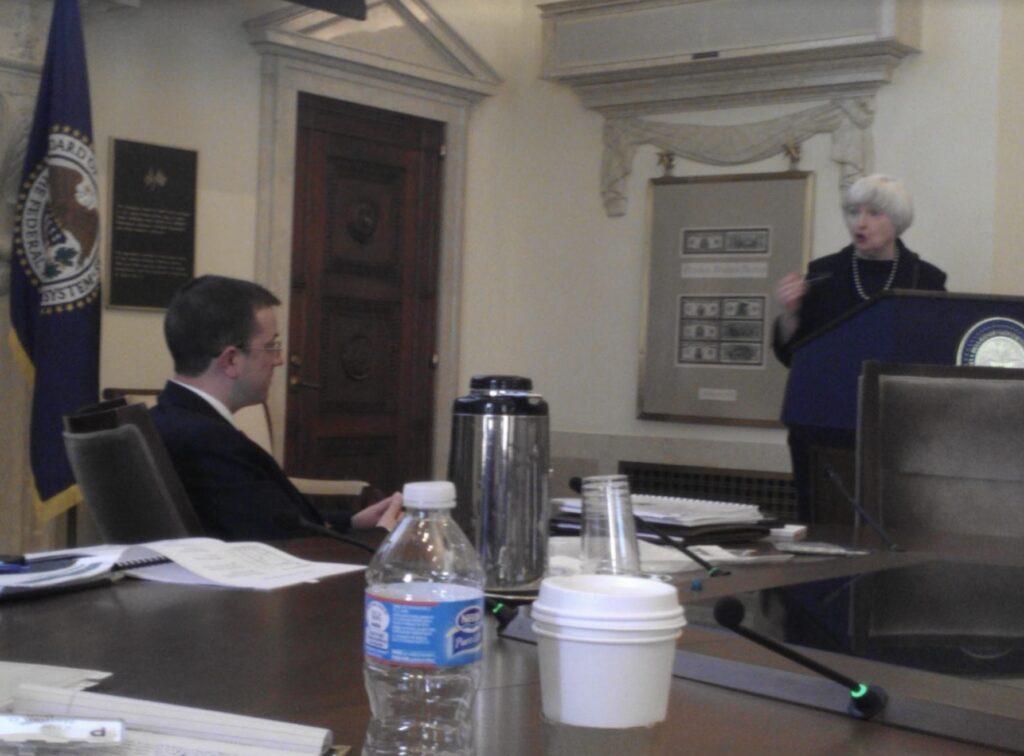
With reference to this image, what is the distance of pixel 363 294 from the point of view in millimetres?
6316

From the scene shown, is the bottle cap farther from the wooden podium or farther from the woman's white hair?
the woman's white hair

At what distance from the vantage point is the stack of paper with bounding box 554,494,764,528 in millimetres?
2244

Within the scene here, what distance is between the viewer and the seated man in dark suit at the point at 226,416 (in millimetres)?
2449

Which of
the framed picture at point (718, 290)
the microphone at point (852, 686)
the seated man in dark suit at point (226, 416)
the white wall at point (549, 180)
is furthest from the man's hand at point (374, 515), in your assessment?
the framed picture at point (718, 290)

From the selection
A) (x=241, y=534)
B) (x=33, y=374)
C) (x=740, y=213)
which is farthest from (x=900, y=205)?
(x=33, y=374)

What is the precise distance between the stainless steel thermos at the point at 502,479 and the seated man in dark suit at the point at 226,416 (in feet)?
1.76

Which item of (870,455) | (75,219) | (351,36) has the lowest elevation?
(870,455)

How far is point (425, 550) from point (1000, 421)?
180 cm

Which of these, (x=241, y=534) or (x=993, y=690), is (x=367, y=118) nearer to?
(x=241, y=534)

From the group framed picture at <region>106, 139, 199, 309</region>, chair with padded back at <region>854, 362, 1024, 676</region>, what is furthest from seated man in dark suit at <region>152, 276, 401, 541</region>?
framed picture at <region>106, 139, 199, 309</region>

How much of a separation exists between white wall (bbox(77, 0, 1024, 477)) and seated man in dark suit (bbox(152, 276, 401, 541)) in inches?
97.6

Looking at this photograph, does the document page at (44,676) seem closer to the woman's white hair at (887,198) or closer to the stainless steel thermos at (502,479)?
the stainless steel thermos at (502,479)

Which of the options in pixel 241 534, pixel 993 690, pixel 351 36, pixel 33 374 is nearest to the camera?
pixel 993 690

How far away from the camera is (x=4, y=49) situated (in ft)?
15.7
